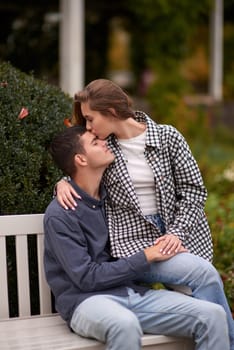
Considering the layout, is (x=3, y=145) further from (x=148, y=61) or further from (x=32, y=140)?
(x=148, y=61)

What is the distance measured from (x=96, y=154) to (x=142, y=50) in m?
11.9

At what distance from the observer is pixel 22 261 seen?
3469 millimetres

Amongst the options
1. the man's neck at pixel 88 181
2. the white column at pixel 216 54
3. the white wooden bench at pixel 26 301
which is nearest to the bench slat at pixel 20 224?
the white wooden bench at pixel 26 301

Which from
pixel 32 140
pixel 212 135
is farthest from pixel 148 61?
pixel 32 140

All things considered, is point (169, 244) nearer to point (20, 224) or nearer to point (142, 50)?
point (20, 224)

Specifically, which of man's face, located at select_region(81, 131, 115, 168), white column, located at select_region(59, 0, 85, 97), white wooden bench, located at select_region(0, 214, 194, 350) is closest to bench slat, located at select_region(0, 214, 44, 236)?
white wooden bench, located at select_region(0, 214, 194, 350)

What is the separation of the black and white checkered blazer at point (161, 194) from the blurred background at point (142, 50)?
25.9ft

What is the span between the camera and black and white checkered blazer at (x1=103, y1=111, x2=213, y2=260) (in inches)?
130

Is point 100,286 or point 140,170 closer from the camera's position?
point 100,286

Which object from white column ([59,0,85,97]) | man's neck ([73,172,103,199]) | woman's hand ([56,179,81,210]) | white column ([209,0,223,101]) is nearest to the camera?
woman's hand ([56,179,81,210])

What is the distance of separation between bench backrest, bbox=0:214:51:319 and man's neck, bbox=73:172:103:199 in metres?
0.30

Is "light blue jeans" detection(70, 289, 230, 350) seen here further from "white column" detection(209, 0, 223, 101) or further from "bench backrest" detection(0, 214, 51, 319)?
"white column" detection(209, 0, 223, 101)

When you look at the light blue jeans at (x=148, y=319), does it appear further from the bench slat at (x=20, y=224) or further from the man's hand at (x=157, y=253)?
the bench slat at (x=20, y=224)

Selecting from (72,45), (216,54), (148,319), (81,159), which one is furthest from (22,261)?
(216,54)
